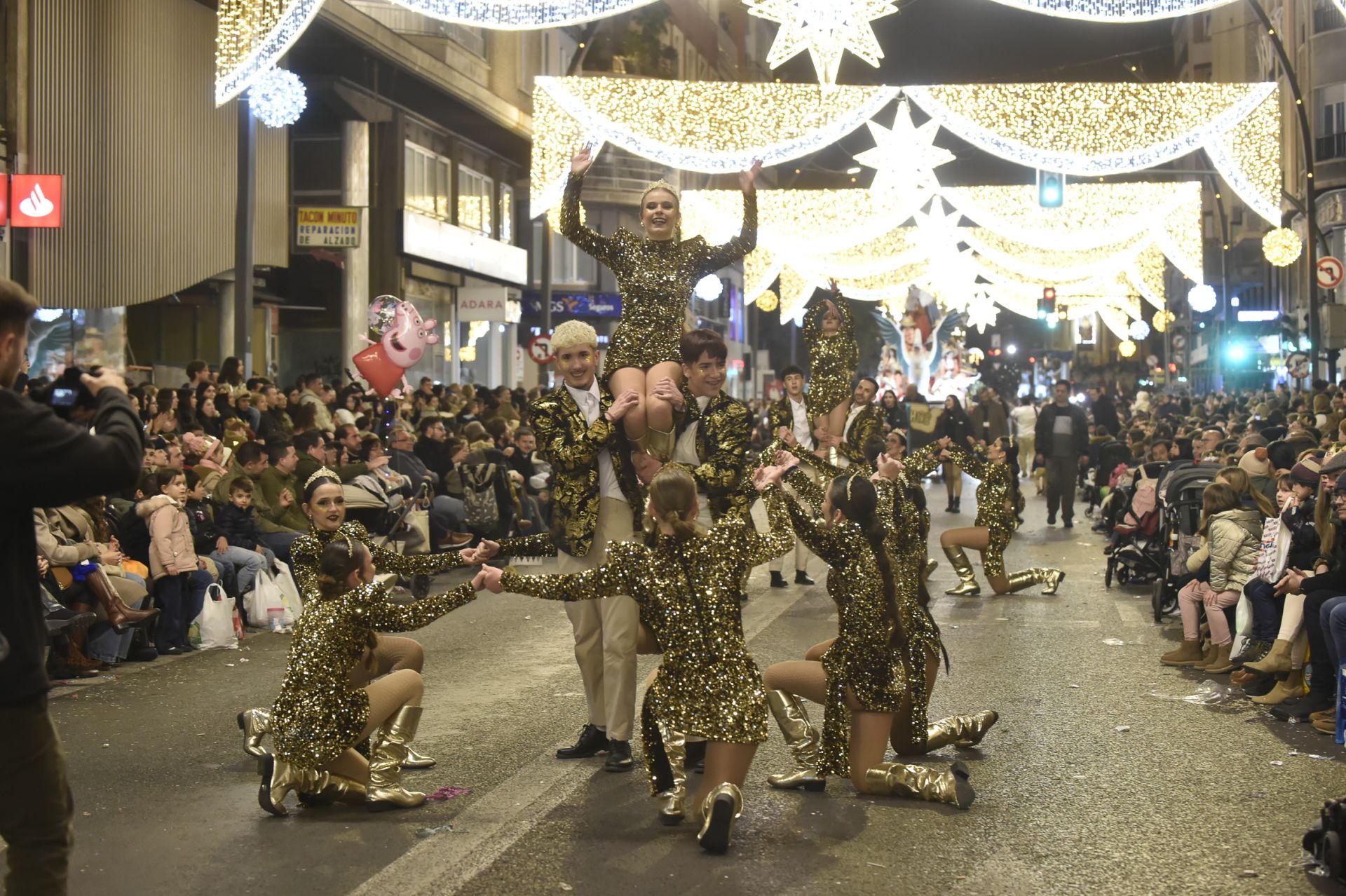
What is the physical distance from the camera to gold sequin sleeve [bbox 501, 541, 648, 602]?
5.84 metres

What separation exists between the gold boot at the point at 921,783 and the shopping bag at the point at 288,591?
6.52 m

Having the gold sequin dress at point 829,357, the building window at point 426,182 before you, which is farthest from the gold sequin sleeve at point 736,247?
the building window at point 426,182

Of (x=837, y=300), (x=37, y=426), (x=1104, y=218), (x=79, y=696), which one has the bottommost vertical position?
(x=79, y=696)

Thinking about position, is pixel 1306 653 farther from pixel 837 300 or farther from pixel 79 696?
pixel 79 696

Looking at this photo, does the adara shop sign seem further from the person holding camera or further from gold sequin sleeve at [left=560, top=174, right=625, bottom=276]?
the person holding camera

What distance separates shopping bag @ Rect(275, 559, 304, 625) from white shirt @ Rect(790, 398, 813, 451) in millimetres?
4163

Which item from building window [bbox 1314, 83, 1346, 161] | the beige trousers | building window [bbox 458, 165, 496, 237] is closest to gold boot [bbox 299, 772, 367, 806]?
the beige trousers

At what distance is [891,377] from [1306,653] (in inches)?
1620

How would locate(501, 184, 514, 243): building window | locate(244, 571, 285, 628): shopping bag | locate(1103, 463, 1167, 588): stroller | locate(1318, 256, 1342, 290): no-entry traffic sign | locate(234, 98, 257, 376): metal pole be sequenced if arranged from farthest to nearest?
locate(501, 184, 514, 243): building window → locate(1318, 256, 1342, 290): no-entry traffic sign → locate(234, 98, 257, 376): metal pole → locate(1103, 463, 1167, 588): stroller → locate(244, 571, 285, 628): shopping bag

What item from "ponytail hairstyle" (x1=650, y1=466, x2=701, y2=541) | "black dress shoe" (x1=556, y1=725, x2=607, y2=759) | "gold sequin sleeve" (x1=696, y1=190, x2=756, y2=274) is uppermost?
"gold sequin sleeve" (x1=696, y1=190, x2=756, y2=274)

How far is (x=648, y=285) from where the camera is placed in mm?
7172

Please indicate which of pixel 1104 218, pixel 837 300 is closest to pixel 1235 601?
pixel 837 300

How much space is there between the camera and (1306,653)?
27.6 ft

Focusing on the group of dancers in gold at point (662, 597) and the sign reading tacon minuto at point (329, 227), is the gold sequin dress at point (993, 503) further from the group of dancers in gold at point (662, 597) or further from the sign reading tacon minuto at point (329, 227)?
the sign reading tacon minuto at point (329, 227)
